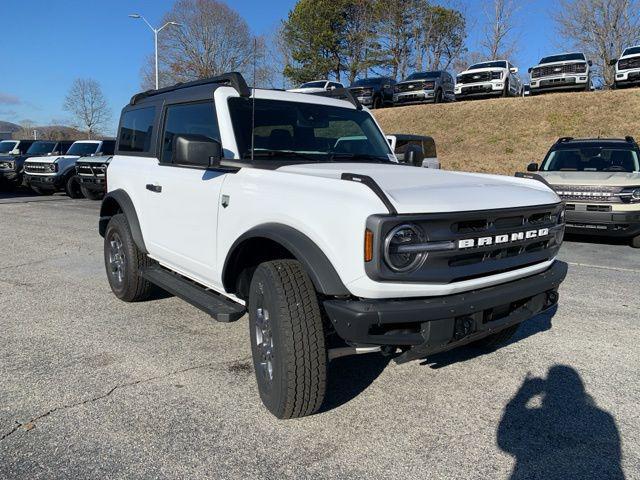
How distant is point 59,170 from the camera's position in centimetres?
1689

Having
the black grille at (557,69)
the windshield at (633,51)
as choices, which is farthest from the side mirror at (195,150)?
the windshield at (633,51)

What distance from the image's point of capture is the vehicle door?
3.80 metres

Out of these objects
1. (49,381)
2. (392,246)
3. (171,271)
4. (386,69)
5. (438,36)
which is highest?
(438,36)

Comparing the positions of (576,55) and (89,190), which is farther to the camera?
(576,55)

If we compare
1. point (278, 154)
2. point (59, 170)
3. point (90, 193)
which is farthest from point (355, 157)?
point (59, 170)

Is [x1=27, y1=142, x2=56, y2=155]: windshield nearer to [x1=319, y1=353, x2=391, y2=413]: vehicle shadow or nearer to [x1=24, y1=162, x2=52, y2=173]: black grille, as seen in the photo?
[x1=24, y1=162, x2=52, y2=173]: black grille

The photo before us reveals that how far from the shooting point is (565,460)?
2.72 m

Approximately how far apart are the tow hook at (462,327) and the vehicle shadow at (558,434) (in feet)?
2.03

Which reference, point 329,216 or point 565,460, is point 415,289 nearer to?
point 329,216

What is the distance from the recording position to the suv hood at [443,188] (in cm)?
274

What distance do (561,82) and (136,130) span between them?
21549 mm

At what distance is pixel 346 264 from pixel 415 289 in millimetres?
368

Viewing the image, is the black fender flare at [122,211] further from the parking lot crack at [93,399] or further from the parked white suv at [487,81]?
the parked white suv at [487,81]

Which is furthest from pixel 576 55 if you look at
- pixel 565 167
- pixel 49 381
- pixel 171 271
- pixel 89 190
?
pixel 49 381
